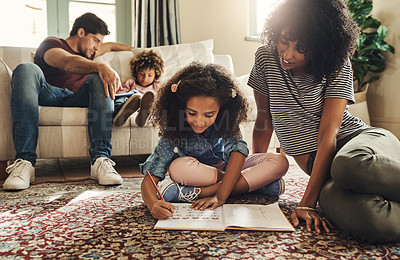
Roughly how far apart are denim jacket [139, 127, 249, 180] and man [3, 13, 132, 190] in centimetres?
41

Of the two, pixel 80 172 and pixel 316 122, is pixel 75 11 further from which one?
pixel 316 122

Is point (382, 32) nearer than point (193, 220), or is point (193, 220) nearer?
point (193, 220)

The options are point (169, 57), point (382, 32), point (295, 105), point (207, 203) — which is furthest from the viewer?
point (382, 32)

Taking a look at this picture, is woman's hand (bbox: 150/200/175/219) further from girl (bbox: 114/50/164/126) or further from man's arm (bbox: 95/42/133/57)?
man's arm (bbox: 95/42/133/57)

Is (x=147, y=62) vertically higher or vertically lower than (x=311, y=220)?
higher

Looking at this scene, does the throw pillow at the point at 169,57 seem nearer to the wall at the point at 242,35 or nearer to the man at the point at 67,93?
the man at the point at 67,93

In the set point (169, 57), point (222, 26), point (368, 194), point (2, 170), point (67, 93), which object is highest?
point (222, 26)

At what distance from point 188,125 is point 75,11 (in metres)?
2.41

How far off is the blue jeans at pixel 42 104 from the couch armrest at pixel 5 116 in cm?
7

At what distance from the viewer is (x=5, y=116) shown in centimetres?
162

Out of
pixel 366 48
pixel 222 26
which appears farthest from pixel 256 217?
pixel 222 26

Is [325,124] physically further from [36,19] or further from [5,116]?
[36,19]

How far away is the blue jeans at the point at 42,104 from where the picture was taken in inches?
61.0

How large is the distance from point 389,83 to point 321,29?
2.21 meters
